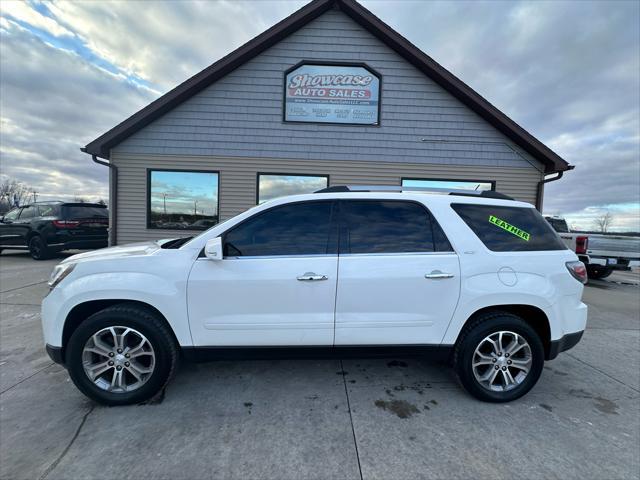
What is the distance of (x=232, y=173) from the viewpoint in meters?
7.85

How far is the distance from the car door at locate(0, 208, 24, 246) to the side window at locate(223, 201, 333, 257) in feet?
38.7

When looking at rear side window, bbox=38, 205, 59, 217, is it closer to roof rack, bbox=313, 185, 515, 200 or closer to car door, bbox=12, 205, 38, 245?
car door, bbox=12, 205, 38, 245

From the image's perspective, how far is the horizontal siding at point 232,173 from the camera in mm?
7840

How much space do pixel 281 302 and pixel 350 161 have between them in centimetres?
596

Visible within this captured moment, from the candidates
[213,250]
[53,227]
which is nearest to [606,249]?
[213,250]

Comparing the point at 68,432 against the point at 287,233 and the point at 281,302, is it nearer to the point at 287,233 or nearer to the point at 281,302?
the point at 281,302

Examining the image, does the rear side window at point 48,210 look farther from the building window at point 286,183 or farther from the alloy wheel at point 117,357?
the alloy wheel at point 117,357

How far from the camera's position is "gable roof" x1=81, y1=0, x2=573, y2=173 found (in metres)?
7.47

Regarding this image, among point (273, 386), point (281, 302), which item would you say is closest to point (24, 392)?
point (273, 386)

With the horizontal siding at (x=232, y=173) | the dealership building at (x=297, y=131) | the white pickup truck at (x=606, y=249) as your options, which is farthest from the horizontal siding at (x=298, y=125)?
the white pickup truck at (x=606, y=249)

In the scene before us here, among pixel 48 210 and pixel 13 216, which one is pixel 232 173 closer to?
pixel 48 210

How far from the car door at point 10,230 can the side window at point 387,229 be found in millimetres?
12512

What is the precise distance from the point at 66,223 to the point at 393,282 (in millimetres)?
11089

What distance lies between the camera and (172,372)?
266 centimetres
